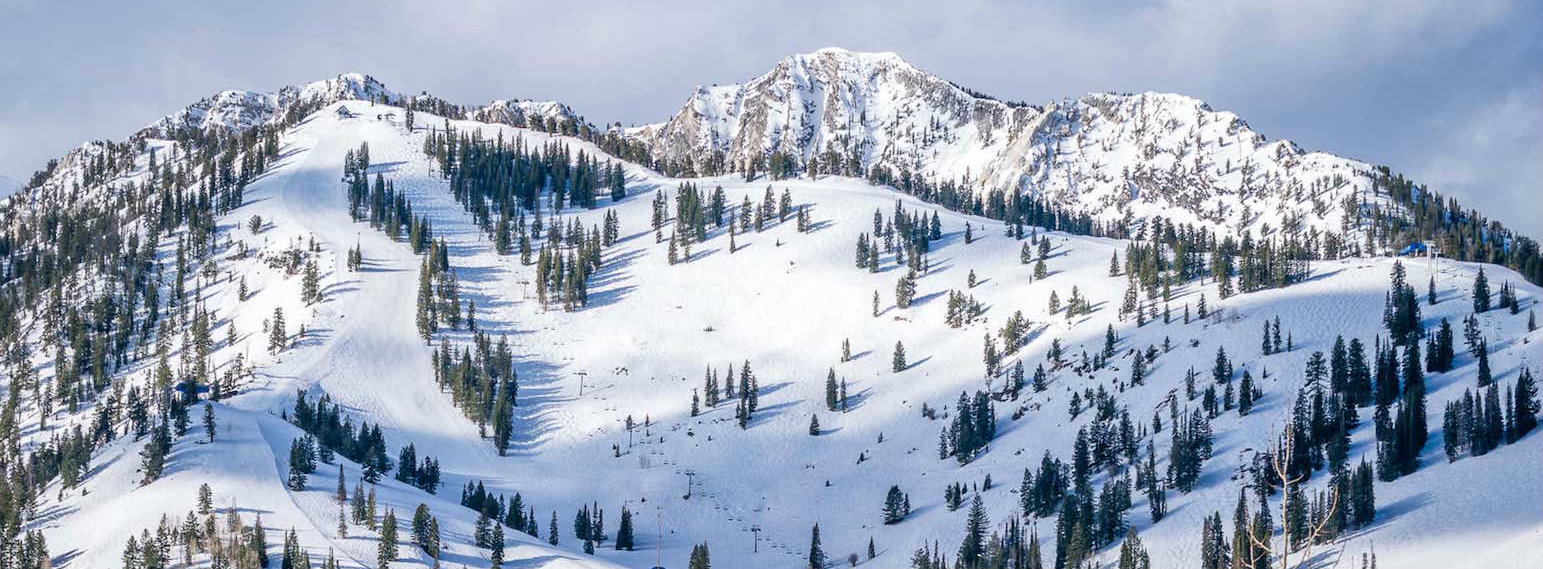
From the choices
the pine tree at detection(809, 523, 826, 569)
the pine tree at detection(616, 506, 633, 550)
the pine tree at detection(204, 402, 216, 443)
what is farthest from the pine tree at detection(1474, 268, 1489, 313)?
the pine tree at detection(204, 402, 216, 443)

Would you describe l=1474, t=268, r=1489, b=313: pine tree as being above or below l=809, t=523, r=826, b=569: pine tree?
above

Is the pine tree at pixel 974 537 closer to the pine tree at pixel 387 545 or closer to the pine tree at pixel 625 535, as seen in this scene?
the pine tree at pixel 625 535

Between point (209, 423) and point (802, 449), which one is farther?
point (802, 449)

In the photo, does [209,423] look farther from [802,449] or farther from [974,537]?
[974,537]

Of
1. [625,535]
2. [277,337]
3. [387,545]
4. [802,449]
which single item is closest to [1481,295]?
[802,449]

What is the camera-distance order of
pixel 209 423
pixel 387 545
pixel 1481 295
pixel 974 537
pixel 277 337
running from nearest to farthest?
1. pixel 387 545
2. pixel 974 537
3. pixel 209 423
4. pixel 1481 295
5. pixel 277 337

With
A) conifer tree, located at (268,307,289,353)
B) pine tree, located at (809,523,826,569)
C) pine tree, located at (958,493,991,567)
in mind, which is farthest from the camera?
conifer tree, located at (268,307,289,353)

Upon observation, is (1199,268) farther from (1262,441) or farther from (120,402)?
(120,402)

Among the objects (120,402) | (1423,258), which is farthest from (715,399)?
(1423,258)

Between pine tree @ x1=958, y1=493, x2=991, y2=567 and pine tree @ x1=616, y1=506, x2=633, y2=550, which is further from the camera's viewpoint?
pine tree @ x1=616, y1=506, x2=633, y2=550

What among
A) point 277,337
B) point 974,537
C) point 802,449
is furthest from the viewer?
point 277,337

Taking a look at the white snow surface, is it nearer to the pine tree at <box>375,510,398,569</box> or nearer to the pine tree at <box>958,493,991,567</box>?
the pine tree at <box>375,510,398,569</box>

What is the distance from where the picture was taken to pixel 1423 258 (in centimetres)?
19188

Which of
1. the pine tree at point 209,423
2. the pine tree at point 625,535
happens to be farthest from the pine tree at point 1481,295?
the pine tree at point 209,423
